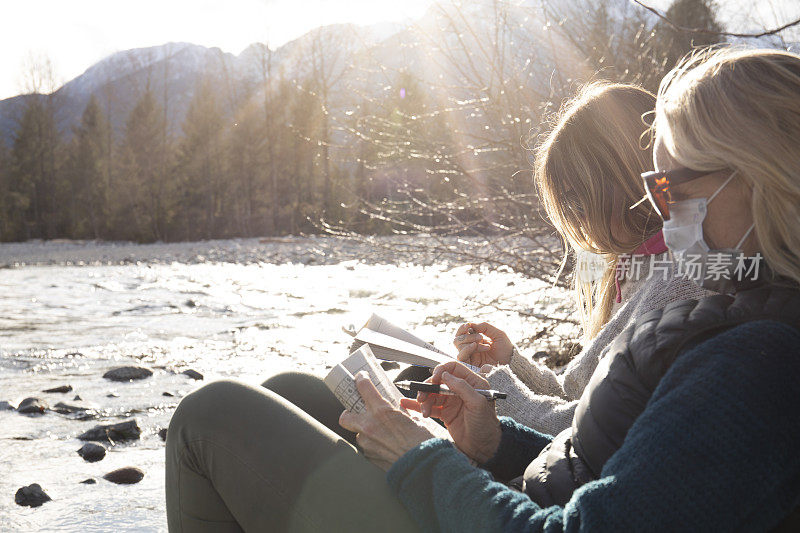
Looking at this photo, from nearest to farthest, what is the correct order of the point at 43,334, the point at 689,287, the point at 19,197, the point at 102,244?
1. the point at 689,287
2. the point at 43,334
3. the point at 102,244
4. the point at 19,197

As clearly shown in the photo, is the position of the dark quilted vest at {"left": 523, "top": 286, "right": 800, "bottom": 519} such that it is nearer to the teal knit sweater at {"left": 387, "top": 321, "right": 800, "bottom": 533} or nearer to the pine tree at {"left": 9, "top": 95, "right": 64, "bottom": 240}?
the teal knit sweater at {"left": 387, "top": 321, "right": 800, "bottom": 533}

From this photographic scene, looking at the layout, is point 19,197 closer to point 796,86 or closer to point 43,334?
point 43,334

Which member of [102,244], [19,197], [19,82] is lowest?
[102,244]

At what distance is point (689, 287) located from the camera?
147 cm

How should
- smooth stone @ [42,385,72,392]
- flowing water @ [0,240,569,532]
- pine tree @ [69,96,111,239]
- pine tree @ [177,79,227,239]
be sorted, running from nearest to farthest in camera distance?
flowing water @ [0,240,569,532]
smooth stone @ [42,385,72,392]
pine tree @ [69,96,111,239]
pine tree @ [177,79,227,239]

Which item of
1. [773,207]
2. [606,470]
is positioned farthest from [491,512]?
[773,207]

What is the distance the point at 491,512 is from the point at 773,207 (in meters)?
0.65

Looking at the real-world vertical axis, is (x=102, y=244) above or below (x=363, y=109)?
below

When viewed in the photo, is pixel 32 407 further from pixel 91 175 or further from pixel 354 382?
pixel 91 175

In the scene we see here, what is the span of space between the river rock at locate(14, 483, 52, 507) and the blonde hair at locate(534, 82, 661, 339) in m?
1.94

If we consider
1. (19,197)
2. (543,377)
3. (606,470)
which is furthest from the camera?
(19,197)

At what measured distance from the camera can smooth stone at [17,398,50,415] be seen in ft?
10.8

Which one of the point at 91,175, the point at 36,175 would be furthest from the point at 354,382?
the point at 36,175

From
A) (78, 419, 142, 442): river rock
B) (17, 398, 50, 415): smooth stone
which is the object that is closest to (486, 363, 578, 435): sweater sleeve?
(78, 419, 142, 442): river rock
